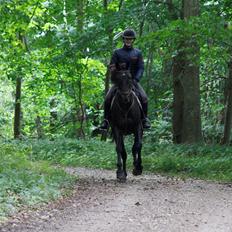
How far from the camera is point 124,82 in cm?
1216

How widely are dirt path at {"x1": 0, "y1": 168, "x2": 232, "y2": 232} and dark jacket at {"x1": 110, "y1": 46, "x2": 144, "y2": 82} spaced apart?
2637mm

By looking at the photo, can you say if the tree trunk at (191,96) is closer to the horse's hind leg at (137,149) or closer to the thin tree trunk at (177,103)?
the thin tree trunk at (177,103)

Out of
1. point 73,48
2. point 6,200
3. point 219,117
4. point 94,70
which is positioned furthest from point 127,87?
point 94,70

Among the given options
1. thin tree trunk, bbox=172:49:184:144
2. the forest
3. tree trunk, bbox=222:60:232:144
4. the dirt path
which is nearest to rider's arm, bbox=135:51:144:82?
the forest

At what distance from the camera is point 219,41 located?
1527 centimetres

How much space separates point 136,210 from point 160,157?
371 inches

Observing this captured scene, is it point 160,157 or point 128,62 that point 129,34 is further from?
point 160,157

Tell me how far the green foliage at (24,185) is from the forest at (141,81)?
0.03 meters

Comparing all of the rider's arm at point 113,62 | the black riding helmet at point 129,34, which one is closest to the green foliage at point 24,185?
the rider's arm at point 113,62

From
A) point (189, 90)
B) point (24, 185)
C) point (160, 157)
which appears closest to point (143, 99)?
point (24, 185)

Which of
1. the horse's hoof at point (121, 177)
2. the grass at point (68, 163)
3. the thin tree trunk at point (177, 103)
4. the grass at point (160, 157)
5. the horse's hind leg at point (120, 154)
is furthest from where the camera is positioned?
the thin tree trunk at point (177, 103)

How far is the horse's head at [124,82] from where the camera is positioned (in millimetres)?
12141

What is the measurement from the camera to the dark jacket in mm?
12648

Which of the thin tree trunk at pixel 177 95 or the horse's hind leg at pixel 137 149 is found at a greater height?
the thin tree trunk at pixel 177 95
